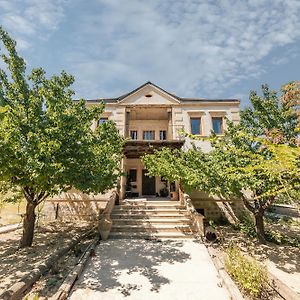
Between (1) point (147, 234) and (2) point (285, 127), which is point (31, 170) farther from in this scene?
(2) point (285, 127)

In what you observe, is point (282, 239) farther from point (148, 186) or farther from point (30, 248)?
point (30, 248)

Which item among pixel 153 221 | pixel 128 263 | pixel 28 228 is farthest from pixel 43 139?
pixel 153 221

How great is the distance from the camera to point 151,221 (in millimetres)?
13422

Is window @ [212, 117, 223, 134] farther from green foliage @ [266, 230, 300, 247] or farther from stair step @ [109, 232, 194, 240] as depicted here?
stair step @ [109, 232, 194, 240]

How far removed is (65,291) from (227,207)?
44.8 feet

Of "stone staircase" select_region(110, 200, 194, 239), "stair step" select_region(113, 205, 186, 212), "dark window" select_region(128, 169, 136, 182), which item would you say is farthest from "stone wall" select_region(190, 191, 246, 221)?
"dark window" select_region(128, 169, 136, 182)

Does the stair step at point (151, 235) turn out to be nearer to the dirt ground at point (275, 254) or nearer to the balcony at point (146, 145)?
the dirt ground at point (275, 254)

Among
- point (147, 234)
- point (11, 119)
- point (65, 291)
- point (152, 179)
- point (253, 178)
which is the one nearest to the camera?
point (65, 291)

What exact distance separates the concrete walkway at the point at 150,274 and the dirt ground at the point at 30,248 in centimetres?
201

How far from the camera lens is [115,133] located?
12.5 m

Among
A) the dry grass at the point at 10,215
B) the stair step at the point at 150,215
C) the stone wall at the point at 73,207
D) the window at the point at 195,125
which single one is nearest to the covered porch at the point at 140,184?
the stone wall at the point at 73,207

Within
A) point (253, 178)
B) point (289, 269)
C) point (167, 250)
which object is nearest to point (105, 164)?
point (167, 250)

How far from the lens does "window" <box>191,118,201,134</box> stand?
64.5ft

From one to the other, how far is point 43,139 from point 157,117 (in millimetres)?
14925
